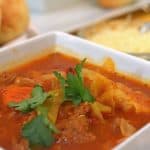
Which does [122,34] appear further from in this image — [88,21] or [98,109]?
[98,109]

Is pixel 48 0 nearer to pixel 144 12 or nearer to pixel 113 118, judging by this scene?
pixel 144 12

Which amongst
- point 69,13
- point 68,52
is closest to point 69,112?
point 68,52

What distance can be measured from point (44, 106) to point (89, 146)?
13cm

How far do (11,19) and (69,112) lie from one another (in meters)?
0.55

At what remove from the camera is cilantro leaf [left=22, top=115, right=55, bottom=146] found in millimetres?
783

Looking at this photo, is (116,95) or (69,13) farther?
(69,13)

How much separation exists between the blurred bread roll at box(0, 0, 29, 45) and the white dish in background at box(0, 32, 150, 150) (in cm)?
16

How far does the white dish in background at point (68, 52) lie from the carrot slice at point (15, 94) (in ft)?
0.57

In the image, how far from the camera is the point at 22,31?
1362 mm

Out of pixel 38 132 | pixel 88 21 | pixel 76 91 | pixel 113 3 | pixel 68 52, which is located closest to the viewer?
pixel 38 132

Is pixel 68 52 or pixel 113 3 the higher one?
pixel 113 3

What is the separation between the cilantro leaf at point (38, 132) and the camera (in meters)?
0.78

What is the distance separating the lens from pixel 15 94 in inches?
37.1

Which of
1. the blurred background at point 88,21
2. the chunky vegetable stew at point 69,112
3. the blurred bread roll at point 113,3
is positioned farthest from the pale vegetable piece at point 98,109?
the blurred bread roll at point 113,3
